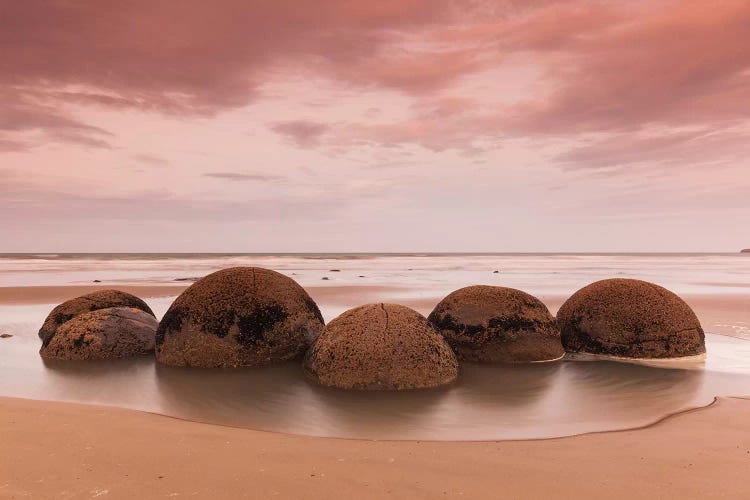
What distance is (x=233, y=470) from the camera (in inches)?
148

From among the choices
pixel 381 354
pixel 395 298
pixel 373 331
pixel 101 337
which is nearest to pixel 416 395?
pixel 381 354

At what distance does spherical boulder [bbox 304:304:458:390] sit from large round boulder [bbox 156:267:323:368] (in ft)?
2.54

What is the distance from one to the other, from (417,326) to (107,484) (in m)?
4.10

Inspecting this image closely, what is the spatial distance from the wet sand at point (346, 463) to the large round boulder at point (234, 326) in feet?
7.76

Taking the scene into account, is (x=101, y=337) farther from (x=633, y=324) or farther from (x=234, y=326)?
(x=633, y=324)

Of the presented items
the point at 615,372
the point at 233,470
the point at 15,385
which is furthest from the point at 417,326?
the point at 15,385

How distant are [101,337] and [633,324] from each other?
8403 mm

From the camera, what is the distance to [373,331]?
6637 millimetres

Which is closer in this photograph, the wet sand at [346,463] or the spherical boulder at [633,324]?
the wet sand at [346,463]

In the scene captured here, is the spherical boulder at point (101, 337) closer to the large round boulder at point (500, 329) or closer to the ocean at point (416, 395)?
the ocean at point (416, 395)

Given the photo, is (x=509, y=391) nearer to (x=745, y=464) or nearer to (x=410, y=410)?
(x=410, y=410)

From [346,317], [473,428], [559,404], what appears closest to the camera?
[473,428]

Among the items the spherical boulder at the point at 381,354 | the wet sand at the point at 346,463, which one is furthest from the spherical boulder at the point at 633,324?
the wet sand at the point at 346,463

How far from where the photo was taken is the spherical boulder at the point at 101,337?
8156 millimetres
